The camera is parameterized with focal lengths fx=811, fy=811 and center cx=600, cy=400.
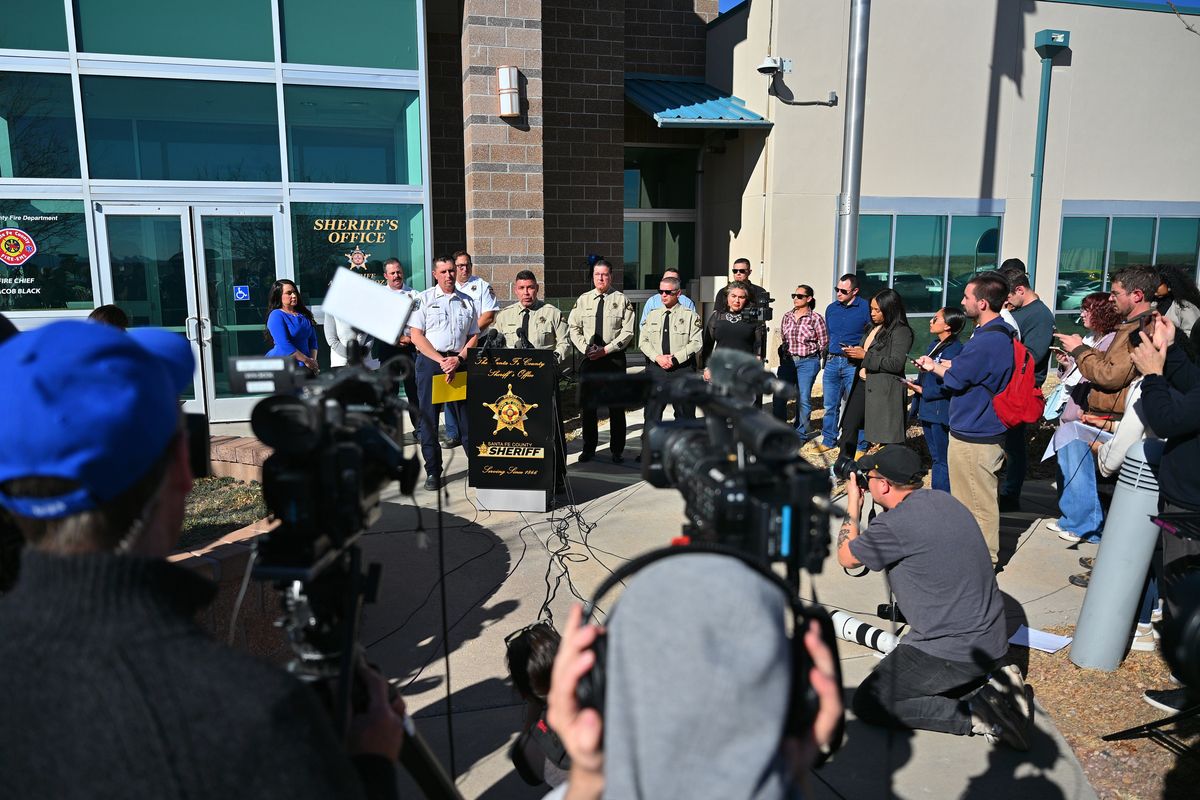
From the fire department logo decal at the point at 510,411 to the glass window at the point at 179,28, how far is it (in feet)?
18.6

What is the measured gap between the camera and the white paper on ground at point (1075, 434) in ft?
19.0

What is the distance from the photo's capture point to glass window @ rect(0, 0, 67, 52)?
8531 mm

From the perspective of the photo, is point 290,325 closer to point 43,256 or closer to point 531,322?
point 531,322

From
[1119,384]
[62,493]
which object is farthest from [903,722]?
[62,493]

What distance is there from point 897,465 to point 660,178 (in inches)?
427

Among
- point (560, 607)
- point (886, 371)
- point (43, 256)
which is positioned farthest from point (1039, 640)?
point (43, 256)

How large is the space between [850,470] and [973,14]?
11076mm

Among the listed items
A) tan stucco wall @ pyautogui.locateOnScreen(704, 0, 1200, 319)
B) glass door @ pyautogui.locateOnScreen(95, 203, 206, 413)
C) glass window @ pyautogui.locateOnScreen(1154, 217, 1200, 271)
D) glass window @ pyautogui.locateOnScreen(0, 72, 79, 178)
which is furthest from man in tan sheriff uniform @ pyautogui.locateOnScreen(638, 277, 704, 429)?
glass window @ pyautogui.locateOnScreen(1154, 217, 1200, 271)

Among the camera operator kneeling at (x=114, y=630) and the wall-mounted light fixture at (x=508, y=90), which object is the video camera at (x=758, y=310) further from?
the camera operator kneeling at (x=114, y=630)

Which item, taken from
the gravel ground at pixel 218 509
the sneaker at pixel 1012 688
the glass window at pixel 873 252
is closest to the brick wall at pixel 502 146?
the gravel ground at pixel 218 509

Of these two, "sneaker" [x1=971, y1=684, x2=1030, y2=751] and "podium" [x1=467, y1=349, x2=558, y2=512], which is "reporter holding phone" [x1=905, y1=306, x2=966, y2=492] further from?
"podium" [x1=467, y1=349, x2=558, y2=512]

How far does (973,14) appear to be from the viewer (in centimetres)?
1224

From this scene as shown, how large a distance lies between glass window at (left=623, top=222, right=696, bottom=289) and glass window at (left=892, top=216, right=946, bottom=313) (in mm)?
3410

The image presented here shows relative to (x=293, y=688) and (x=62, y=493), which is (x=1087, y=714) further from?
(x=62, y=493)
